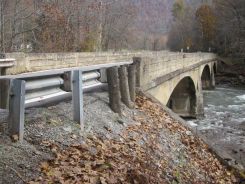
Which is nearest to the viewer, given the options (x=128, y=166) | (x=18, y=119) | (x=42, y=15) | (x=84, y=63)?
(x=18, y=119)

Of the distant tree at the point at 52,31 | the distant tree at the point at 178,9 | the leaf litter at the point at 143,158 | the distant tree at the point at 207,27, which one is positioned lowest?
the leaf litter at the point at 143,158

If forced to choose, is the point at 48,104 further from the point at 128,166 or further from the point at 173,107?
the point at 173,107

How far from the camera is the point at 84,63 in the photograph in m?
17.8

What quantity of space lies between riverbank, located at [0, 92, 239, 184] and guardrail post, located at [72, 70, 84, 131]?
0.11m

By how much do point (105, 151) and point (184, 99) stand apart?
72.1ft

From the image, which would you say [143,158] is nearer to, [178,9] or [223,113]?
[223,113]

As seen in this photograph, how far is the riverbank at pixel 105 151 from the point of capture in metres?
4.01

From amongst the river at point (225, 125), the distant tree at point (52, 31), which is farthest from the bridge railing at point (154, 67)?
the distant tree at point (52, 31)

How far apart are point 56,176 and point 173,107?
22.3m

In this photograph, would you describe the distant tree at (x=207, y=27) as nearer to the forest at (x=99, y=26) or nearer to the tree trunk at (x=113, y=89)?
the forest at (x=99, y=26)

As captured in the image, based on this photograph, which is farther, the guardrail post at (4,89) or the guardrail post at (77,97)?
the guardrail post at (77,97)

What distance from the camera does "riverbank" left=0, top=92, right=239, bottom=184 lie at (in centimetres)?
401

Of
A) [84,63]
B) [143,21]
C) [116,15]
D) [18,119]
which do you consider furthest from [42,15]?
[143,21]

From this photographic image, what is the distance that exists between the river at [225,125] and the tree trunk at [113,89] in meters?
5.50
